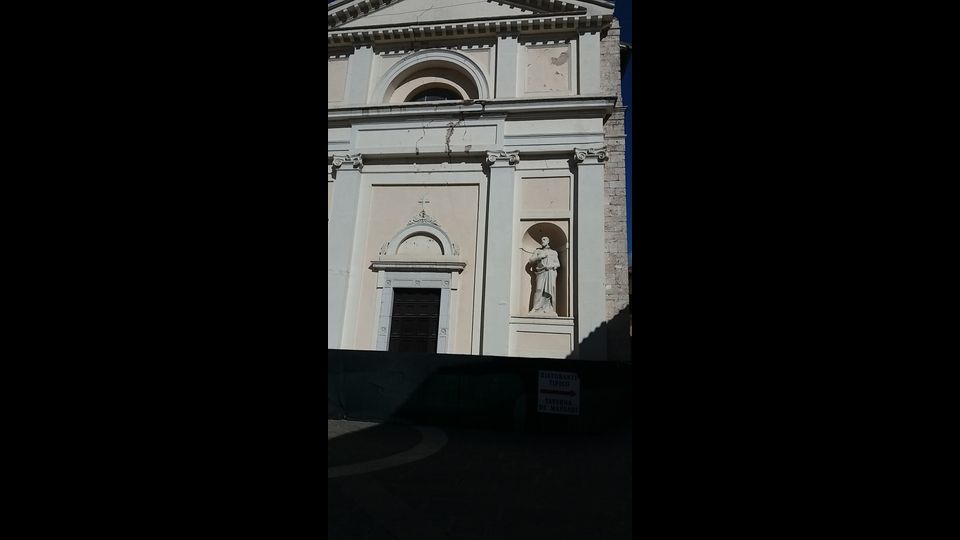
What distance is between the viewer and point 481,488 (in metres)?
3.54

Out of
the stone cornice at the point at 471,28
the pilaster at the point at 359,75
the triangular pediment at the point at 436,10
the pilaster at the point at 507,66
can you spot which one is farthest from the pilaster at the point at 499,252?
the pilaster at the point at 359,75

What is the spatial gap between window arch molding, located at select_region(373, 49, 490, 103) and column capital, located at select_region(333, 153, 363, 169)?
173cm

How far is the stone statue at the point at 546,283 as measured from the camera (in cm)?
837

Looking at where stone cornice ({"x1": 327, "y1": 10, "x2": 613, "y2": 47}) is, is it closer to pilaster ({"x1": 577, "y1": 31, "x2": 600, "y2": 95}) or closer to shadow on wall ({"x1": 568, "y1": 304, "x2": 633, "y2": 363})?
pilaster ({"x1": 577, "y1": 31, "x2": 600, "y2": 95})

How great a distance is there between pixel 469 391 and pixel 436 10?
31.9 ft

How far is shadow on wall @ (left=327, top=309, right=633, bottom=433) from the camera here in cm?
599

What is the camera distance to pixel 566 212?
8875 millimetres

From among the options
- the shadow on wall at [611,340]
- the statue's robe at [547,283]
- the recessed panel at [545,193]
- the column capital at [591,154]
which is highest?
the column capital at [591,154]

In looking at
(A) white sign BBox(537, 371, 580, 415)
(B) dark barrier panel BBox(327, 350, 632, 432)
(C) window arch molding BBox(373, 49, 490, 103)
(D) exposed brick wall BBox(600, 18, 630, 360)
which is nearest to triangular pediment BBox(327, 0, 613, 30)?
(C) window arch molding BBox(373, 49, 490, 103)

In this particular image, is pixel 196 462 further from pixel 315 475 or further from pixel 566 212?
pixel 566 212

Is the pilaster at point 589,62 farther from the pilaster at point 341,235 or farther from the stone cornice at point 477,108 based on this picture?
the pilaster at point 341,235

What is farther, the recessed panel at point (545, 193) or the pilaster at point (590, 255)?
the recessed panel at point (545, 193)

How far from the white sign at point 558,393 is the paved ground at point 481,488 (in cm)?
41

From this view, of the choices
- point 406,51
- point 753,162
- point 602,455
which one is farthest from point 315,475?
point 406,51
